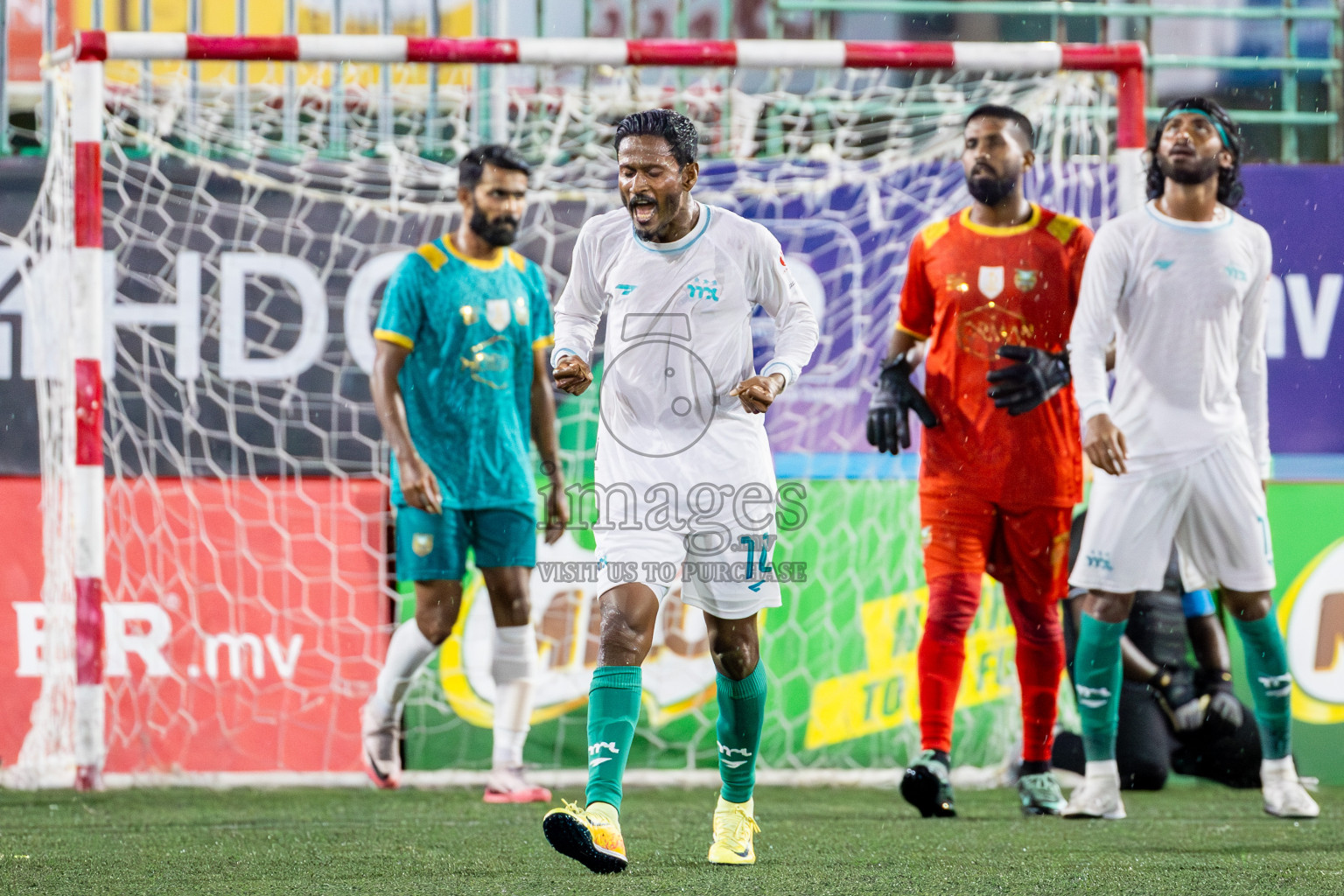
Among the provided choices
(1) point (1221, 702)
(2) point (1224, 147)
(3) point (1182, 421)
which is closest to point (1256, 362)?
(3) point (1182, 421)

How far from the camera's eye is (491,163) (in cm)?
477

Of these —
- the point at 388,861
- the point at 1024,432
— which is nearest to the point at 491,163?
the point at 1024,432

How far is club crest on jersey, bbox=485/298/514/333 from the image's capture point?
4.79 metres

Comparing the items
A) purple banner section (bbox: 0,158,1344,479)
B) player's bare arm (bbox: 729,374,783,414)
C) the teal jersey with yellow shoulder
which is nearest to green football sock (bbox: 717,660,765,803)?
player's bare arm (bbox: 729,374,783,414)

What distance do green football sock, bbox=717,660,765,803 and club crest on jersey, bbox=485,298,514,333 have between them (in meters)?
1.73

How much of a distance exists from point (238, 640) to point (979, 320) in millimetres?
2677

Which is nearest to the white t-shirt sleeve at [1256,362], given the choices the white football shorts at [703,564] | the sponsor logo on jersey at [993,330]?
the sponsor logo on jersey at [993,330]

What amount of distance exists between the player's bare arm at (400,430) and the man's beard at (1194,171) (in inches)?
87.8

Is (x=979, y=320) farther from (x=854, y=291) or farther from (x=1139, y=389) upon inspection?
(x=854, y=291)

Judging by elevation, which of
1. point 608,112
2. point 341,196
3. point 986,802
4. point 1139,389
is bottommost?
point 986,802

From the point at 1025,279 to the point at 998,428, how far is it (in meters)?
0.43

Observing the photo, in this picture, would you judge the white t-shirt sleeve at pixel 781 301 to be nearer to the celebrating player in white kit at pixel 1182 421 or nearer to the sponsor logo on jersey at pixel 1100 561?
the celebrating player in white kit at pixel 1182 421

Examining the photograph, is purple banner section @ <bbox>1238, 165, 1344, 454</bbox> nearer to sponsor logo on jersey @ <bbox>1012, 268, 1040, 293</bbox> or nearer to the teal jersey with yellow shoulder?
sponsor logo on jersey @ <bbox>1012, 268, 1040, 293</bbox>

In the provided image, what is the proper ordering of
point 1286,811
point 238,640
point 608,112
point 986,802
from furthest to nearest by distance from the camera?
point 608,112 → point 238,640 → point 986,802 → point 1286,811
